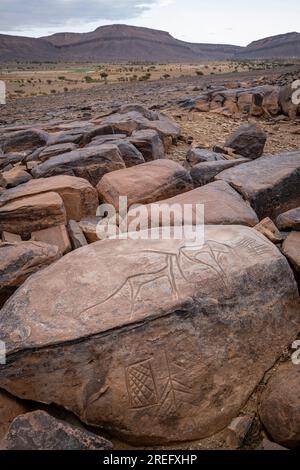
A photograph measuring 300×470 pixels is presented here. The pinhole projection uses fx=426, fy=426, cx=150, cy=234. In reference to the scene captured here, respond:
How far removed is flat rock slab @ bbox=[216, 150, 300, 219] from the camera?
4.16 metres

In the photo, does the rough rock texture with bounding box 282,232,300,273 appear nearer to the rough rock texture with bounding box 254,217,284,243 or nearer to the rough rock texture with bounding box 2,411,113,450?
the rough rock texture with bounding box 254,217,284,243

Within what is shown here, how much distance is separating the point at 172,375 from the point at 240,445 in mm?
528

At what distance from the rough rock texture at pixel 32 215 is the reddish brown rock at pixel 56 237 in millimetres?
57

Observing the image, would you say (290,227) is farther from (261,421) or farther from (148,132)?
(148,132)

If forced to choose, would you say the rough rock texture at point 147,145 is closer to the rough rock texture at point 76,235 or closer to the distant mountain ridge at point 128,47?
the rough rock texture at point 76,235

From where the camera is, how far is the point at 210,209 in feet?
12.1

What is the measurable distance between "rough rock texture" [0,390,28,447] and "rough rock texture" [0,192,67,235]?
163 centimetres

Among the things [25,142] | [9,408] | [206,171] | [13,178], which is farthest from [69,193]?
[25,142]

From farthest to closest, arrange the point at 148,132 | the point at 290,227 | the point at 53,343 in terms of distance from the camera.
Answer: the point at 148,132, the point at 290,227, the point at 53,343

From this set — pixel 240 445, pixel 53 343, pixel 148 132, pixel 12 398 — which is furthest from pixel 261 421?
pixel 148 132

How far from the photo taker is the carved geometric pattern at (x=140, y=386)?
2320 mm

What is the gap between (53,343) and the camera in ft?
7.52

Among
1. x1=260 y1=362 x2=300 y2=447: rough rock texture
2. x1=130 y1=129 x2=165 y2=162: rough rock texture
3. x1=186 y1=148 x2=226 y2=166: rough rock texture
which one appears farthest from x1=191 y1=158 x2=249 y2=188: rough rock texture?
x1=260 y1=362 x2=300 y2=447: rough rock texture

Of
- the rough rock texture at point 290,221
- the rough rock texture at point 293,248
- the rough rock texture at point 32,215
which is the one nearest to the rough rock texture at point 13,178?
the rough rock texture at point 32,215
